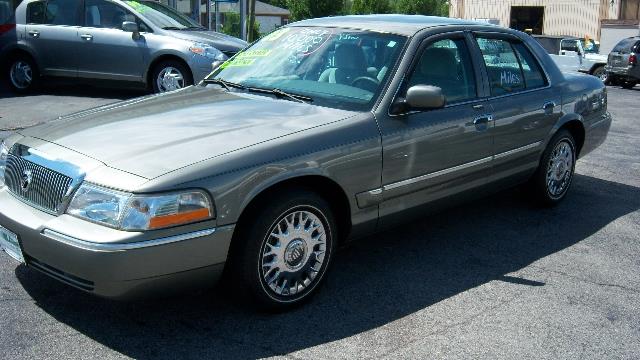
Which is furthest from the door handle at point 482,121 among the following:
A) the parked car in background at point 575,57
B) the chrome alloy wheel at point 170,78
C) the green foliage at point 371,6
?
the green foliage at point 371,6

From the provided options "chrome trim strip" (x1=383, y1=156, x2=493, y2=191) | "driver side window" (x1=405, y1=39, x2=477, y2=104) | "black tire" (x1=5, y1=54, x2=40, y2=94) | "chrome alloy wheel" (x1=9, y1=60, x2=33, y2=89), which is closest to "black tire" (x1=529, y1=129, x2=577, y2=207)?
"chrome trim strip" (x1=383, y1=156, x2=493, y2=191)

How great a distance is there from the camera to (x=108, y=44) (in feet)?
36.8

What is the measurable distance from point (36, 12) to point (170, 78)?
109 inches

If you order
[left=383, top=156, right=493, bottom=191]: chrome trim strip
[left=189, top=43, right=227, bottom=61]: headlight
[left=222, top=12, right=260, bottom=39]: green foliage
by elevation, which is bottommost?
[left=383, top=156, right=493, bottom=191]: chrome trim strip

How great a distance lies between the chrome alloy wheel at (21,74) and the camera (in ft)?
38.8

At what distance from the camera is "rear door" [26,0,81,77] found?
1145 cm

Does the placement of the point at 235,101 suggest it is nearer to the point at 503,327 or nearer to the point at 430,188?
the point at 430,188

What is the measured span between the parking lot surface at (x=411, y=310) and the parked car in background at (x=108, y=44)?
6.32 m

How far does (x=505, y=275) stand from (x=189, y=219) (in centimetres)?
229

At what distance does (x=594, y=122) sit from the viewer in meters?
6.64

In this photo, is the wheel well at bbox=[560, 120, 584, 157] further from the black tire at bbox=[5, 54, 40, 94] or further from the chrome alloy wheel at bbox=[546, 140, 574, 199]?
the black tire at bbox=[5, 54, 40, 94]

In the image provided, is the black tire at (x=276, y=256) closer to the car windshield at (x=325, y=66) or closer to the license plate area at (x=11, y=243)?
the car windshield at (x=325, y=66)

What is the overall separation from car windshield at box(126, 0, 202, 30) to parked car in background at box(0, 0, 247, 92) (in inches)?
0.8

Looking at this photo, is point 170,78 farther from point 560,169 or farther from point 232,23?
point 232,23
